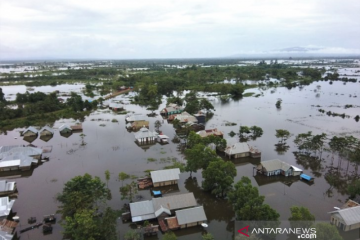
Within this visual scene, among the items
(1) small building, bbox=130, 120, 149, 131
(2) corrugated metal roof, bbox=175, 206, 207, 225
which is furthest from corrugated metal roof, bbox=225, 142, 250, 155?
(1) small building, bbox=130, 120, 149, 131

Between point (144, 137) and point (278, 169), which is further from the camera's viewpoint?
point (144, 137)

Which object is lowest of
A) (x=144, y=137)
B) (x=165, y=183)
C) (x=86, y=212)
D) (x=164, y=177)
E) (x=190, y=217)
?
(x=165, y=183)

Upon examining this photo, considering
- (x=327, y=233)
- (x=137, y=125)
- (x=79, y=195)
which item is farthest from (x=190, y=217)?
(x=137, y=125)

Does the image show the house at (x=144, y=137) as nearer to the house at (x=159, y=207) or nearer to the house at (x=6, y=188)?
the house at (x=6, y=188)

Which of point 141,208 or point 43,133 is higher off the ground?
point 43,133

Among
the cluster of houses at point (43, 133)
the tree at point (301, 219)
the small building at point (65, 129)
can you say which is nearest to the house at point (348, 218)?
the tree at point (301, 219)

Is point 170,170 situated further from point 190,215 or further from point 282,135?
point 282,135

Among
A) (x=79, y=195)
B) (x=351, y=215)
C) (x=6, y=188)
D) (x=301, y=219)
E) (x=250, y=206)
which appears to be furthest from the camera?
(x=6, y=188)
